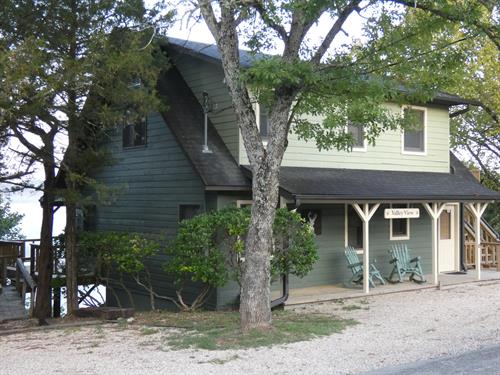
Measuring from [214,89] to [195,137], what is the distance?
1431 millimetres

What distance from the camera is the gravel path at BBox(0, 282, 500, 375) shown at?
293 inches

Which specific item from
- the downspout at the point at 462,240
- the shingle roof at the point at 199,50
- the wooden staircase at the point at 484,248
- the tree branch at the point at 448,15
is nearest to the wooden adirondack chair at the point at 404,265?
the downspout at the point at 462,240

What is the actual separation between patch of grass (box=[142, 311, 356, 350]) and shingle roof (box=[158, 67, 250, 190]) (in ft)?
9.32

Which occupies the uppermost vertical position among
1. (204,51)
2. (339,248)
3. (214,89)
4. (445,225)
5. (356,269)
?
(204,51)

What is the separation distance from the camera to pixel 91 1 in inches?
445

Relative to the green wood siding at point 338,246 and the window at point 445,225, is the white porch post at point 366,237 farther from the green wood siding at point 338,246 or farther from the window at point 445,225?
the window at point 445,225

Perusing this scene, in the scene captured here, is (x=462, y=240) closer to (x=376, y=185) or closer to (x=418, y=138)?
(x=418, y=138)

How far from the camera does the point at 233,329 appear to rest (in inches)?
387

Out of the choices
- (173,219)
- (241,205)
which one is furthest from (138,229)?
(241,205)

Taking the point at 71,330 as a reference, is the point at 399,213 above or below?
above

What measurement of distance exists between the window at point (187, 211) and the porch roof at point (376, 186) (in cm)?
210

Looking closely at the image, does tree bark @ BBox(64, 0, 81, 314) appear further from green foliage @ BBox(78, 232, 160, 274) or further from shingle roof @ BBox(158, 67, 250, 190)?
shingle roof @ BBox(158, 67, 250, 190)

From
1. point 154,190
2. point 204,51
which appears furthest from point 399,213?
point 204,51

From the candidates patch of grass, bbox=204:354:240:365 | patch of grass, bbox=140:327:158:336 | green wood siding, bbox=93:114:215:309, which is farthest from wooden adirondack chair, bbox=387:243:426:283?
patch of grass, bbox=204:354:240:365
